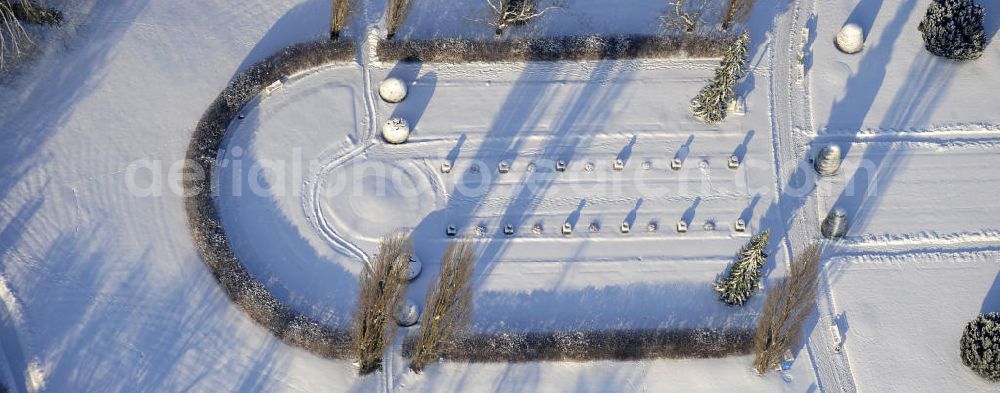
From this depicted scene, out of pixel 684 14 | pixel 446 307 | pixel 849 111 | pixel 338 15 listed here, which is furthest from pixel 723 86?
pixel 338 15

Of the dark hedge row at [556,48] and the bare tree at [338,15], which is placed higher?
the bare tree at [338,15]

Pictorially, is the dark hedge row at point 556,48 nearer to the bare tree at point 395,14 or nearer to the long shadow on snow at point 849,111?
the bare tree at point 395,14

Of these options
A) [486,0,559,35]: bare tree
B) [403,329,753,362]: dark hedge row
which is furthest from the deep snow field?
[486,0,559,35]: bare tree

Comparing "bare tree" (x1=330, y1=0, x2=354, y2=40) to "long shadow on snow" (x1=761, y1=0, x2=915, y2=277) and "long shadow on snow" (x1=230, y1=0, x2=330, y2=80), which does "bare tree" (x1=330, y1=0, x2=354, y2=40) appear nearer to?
"long shadow on snow" (x1=230, y1=0, x2=330, y2=80)

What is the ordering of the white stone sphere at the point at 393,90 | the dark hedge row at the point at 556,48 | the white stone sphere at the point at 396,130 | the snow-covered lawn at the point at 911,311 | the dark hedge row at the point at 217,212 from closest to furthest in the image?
1. the dark hedge row at the point at 217,212
2. the snow-covered lawn at the point at 911,311
3. the white stone sphere at the point at 396,130
4. the white stone sphere at the point at 393,90
5. the dark hedge row at the point at 556,48

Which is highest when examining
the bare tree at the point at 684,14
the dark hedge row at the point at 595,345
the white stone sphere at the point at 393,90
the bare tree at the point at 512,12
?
the bare tree at the point at 512,12

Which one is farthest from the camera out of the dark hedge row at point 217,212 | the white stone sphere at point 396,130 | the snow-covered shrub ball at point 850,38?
the snow-covered shrub ball at point 850,38

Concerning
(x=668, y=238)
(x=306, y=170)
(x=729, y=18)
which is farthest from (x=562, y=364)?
(x=729, y=18)

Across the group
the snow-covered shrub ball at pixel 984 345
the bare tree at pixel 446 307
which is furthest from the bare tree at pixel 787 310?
the bare tree at pixel 446 307
